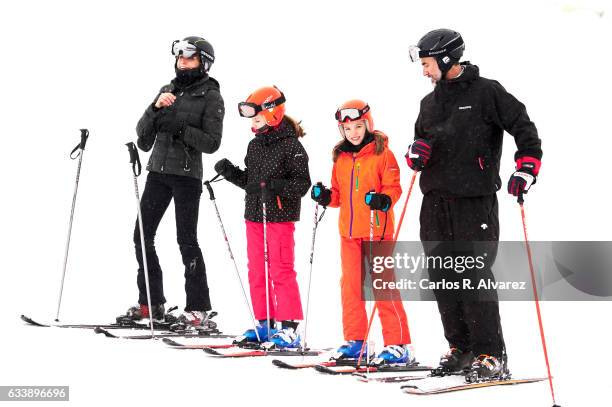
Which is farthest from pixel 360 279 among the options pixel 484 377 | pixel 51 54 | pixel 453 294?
pixel 51 54

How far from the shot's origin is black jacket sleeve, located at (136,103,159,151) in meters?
6.24

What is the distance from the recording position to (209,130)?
621 cm

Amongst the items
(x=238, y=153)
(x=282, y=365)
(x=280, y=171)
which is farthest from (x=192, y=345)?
(x=238, y=153)

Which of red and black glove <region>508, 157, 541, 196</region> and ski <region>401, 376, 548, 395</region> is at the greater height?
red and black glove <region>508, 157, 541, 196</region>

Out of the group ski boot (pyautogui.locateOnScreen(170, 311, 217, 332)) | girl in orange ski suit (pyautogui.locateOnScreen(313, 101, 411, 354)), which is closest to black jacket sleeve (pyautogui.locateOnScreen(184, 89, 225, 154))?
ski boot (pyautogui.locateOnScreen(170, 311, 217, 332))

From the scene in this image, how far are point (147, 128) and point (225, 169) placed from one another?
767 mm

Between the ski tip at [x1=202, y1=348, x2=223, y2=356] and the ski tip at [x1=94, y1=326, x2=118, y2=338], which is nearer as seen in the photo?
the ski tip at [x1=202, y1=348, x2=223, y2=356]

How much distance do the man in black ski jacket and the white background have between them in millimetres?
418

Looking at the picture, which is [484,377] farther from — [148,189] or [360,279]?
[148,189]

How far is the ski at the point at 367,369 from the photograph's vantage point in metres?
4.73

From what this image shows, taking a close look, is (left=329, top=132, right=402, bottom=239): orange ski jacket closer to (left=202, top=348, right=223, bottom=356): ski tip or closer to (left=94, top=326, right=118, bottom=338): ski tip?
(left=202, top=348, right=223, bottom=356): ski tip

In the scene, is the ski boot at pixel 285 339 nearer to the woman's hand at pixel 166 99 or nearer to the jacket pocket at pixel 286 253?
the jacket pocket at pixel 286 253

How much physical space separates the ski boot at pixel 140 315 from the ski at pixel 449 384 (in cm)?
250

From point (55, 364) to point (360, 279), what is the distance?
1.64 m
